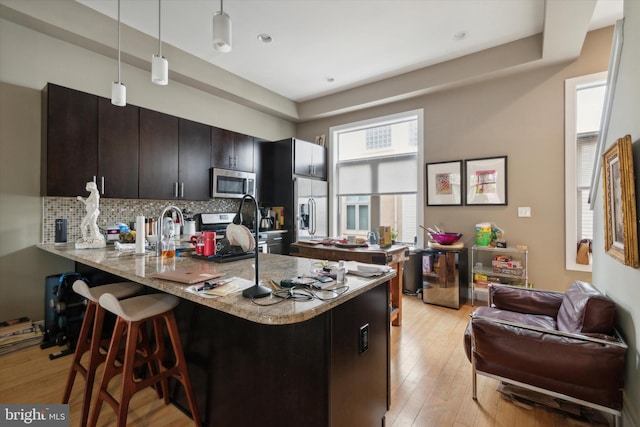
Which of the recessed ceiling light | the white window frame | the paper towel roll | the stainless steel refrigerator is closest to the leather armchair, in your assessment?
the paper towel roll

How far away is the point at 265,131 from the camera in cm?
532

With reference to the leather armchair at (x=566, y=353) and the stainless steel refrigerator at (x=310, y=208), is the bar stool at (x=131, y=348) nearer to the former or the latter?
the leather armchair at (x=566, y=353)

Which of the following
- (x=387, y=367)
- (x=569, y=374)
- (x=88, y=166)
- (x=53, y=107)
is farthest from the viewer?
(x=88, y=166)

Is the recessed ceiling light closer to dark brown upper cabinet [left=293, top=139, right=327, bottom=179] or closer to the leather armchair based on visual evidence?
dark brown upper cabinet [left=293, top=139, right=327, bottom=179]

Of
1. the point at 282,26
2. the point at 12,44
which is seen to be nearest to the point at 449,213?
the point at 282,26

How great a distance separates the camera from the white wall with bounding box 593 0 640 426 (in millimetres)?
1337

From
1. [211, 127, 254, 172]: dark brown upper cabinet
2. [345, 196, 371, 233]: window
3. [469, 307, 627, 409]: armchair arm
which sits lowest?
[469, 307, 627, 409]: armchair arm

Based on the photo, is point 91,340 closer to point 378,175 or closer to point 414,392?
point 414,392

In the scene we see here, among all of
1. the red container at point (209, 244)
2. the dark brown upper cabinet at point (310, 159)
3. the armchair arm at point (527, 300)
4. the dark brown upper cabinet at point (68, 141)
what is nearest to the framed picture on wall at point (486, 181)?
the armchair arm at point (527, 300)

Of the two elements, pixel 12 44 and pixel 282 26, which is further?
pixel 282 26

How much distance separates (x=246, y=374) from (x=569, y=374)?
1680mm

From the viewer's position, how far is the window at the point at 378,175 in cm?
466

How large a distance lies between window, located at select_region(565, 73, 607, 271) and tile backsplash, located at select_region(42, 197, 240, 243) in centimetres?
489

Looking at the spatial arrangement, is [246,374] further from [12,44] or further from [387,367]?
[12,44]
